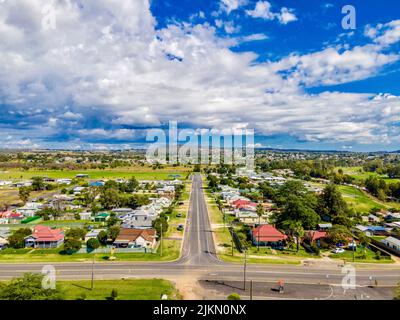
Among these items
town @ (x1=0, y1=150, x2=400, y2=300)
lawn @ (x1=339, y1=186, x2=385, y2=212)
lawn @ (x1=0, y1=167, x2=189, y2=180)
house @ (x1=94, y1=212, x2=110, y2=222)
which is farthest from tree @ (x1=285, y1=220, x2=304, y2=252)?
lawn @ (x1=0, y1=167, x2=189, y2=180)

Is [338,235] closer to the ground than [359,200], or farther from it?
farther from it

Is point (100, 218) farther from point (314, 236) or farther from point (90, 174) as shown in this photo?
point (90, 174)

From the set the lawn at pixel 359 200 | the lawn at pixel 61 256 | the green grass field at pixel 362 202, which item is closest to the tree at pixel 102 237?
the lawn at pixel 61 256

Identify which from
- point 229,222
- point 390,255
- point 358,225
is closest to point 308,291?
point 390,255

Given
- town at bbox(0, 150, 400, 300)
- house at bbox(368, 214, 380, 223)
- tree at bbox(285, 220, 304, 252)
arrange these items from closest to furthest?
1. town at bbox(0, 150, 400, 300)
2. tree at bbox(285, 220, 304, 252)
3. house at bbox(368, 214, 380, 223)

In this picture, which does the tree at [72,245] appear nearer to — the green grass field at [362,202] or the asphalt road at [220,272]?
the asphalt road at [220,272]

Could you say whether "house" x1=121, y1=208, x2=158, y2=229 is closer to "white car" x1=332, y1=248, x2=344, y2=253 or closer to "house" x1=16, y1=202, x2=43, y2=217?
"house" x1=16, y1=202, x2=43, y2=217

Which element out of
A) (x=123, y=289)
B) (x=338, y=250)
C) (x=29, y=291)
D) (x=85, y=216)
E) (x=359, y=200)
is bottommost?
(x=338, y=250)

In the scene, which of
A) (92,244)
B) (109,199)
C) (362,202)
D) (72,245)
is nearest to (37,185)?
(109,199)
